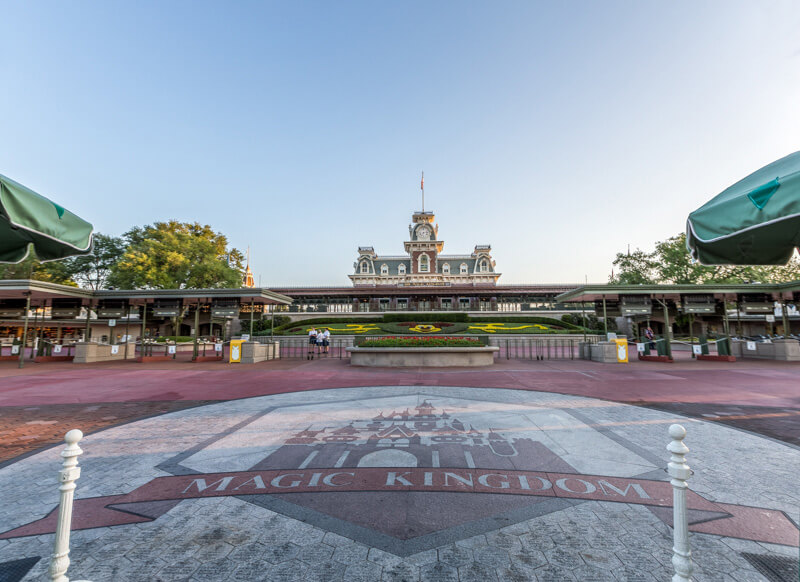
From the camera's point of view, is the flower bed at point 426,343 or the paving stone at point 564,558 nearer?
the paving stone at point 564,558

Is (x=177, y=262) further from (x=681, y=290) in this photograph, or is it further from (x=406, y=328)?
(x=681, y=290)

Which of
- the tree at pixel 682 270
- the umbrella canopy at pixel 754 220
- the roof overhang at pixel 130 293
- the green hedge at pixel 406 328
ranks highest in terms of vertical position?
the tree at pixel 682 270

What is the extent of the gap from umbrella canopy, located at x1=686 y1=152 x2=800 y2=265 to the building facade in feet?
200

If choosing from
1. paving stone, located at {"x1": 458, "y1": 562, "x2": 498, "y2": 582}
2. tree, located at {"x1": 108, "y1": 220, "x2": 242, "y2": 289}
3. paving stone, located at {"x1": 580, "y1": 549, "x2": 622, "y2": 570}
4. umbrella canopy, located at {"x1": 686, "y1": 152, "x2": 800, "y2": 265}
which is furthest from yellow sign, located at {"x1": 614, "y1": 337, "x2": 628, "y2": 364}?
tree, located at {"x1": 108, "y1": 220, "x2": 242, "y2": 289}

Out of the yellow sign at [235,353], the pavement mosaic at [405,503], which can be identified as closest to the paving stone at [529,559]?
the pavement mosaic at [405,503]

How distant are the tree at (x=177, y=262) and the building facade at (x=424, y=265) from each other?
31.4 metres

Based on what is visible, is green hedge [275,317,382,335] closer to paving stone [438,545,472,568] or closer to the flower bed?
the flower bed

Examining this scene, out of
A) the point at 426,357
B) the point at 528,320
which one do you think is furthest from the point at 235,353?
the point at 528,320

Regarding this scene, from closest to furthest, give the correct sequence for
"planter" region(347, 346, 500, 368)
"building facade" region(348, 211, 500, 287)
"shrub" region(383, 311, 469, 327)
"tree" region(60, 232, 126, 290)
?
1. "planter" region(347, 346, 500, 368)
2. "shrub" region(383, 311, 469, 327)
3. "tree" region(60, 232, 126, 290)
4. "building facade" region(348, 211, 500, 287)

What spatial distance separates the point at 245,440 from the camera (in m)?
6.09

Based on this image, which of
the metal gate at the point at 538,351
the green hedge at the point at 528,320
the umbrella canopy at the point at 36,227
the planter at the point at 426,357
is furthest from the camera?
the green hedge at the point at 528,320

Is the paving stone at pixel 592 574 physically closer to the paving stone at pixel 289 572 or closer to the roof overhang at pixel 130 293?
the paving stone at pixel 289 572

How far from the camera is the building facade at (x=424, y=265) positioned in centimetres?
6656

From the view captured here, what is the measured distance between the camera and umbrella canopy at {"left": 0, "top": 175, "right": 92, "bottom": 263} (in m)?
3.10
